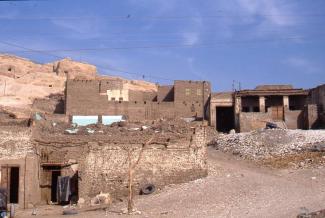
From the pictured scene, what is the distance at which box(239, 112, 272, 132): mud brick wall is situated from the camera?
36.8 m

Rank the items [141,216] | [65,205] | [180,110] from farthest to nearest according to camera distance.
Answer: [180,110] → [65,205] → [141,216]

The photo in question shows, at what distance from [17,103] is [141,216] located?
126 feet

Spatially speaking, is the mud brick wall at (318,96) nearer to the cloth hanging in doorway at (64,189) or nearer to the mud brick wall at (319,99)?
the mud brick wall at (319,99)

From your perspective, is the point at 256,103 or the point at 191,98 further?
the point at 191,98

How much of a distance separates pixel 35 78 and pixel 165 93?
2221cm

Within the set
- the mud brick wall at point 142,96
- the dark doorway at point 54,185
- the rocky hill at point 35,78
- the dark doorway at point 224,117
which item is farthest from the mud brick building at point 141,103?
the dark doorway at point 54,185

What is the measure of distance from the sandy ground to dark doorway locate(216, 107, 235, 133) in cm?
1980

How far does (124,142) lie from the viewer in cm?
1991

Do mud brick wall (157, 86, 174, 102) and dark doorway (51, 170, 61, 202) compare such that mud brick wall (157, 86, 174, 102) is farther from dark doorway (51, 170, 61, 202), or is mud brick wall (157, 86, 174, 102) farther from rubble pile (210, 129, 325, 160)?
dark doorway (51, 170, 61, 202)

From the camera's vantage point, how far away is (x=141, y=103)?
40.9 metres

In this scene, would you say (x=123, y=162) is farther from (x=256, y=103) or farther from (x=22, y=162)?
(x=256, y=103)

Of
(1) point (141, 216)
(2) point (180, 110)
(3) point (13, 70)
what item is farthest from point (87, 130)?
(3) point (13, 70)

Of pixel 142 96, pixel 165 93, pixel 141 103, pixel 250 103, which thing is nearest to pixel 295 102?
pixel 250 103

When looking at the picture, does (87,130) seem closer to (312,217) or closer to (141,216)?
(141,216)
